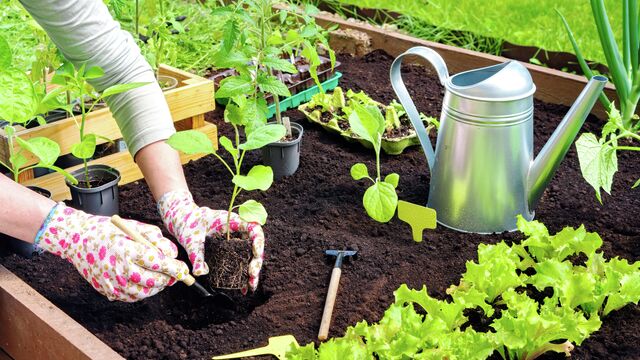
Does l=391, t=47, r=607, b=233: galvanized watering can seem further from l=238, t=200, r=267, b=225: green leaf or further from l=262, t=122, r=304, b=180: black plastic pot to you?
l=238, t=200, r=267, b=225: green leaf

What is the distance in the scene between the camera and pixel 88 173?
2.09 metres

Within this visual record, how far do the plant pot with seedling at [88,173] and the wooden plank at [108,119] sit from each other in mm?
104

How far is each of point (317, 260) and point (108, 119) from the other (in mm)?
824

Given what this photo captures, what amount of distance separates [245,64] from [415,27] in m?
1.56

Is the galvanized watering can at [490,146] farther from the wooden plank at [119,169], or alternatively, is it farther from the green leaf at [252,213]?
the wooden plank at [119,169]

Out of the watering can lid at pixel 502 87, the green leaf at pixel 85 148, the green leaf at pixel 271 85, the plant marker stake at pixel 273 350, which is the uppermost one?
the watering can lid at pixel 502 87

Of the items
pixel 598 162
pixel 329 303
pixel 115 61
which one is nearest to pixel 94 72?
pixel 115 61

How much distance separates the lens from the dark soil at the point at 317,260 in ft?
5.29

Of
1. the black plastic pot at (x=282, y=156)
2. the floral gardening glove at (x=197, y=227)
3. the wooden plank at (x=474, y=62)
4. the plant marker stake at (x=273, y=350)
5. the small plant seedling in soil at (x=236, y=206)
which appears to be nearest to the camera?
the plant marker stake at (x=273, y=350)

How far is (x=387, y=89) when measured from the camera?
2930 millimetres

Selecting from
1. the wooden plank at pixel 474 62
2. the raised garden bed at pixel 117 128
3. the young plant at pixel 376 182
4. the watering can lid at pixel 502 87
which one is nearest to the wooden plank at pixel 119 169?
the raised garden bed at pixel 117 128

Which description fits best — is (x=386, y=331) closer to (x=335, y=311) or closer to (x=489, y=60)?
(x=335, y=311)

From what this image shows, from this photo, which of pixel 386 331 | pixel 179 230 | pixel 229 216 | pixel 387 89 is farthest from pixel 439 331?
pixel 387 89

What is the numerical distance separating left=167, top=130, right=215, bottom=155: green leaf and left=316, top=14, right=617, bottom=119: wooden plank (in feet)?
5.28
